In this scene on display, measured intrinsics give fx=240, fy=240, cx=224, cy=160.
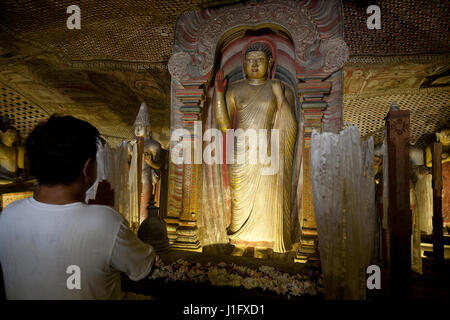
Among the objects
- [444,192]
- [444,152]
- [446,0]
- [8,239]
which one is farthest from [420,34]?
[8,239]

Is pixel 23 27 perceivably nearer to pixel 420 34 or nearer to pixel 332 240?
pixel 332 240

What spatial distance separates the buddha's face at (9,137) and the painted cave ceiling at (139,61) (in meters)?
0.49

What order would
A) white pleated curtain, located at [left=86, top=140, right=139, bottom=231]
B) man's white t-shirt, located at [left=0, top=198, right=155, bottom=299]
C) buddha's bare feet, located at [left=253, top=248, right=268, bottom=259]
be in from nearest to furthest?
1. man's white t-shirt, located at [left=0, top=198, right=155, bottom=299]
2. white pleated curtain, located at [left=86, top=140, right=139, bottom=231]
3. buddha's bare feet, located at [left=253, top=248, right=268, bottom=259]

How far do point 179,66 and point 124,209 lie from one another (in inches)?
89.5

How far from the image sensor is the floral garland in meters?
2.25

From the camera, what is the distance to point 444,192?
5.67 m

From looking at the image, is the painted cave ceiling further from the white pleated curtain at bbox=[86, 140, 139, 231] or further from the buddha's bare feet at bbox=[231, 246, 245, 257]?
the buddha's bare feet at bbox=[231, 246, 245, 257]

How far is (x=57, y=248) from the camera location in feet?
3.59

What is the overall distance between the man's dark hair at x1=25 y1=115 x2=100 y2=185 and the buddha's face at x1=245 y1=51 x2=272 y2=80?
3.11 meters

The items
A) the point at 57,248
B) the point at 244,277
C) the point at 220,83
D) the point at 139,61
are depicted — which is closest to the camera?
the point at 57,248

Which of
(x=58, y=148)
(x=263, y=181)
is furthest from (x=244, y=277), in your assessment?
(x=58, y=148)

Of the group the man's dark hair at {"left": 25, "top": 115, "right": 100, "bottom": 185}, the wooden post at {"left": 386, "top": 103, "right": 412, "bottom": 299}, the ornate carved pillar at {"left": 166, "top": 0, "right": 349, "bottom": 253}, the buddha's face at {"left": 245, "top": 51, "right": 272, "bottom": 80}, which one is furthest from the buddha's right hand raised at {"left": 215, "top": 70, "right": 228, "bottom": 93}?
the man's dark hair at {"left": 25, "top": 115, "right": 100, "bottom": 185}

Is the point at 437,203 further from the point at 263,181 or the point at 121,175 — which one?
the point at 121,175

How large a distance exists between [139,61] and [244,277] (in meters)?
4.49
